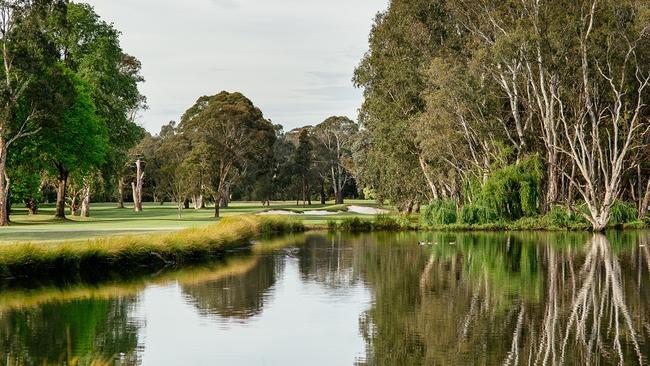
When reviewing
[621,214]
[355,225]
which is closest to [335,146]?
[355,225]

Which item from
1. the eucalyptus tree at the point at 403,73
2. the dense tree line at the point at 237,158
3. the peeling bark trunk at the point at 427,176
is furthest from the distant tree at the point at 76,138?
the peeling bark trunk at the point at 427,176

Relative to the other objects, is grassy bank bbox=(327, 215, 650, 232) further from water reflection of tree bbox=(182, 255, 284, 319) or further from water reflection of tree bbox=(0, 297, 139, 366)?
water reflection of tree bbox=(0, 297, 139, 366)

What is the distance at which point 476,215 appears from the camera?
4994cm

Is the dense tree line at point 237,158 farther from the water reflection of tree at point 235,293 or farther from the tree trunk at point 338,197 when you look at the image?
the water reflection of tree at point 235,293

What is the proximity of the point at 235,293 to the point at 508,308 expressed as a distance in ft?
22.9

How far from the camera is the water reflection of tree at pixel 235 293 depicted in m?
18.3

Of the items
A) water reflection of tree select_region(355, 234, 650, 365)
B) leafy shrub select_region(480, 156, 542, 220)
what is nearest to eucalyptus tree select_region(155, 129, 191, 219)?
leafy shrub select_region(480, 156, 542, 220)

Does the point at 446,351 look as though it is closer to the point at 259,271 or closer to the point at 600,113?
the point at 259,271

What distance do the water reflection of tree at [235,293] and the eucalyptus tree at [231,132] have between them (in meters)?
47.0

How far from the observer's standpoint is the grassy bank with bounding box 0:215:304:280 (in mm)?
23734

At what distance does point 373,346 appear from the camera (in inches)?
547

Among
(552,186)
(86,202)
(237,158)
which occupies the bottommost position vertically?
(86,202)

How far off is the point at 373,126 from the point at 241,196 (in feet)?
240

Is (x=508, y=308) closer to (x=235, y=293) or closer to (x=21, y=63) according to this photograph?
(x=235, y=293)
